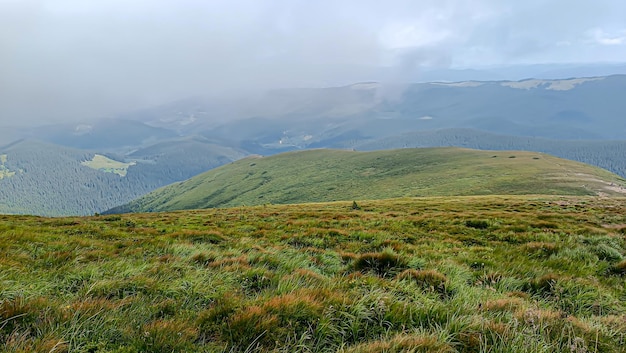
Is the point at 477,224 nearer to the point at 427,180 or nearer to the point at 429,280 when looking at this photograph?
the point at 429,280

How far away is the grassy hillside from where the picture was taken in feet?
295

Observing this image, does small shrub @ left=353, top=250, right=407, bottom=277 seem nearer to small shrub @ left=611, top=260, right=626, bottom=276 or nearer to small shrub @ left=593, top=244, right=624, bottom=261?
small shrub @ left=611, top=260, right=626, bottom=276

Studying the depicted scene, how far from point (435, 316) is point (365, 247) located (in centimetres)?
627

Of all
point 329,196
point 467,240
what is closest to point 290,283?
point 467,240

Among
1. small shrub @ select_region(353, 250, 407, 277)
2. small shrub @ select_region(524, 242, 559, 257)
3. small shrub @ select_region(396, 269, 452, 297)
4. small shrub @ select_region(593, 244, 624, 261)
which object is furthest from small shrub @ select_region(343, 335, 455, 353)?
small shrub @ select_region(593, 244, 624, 261)

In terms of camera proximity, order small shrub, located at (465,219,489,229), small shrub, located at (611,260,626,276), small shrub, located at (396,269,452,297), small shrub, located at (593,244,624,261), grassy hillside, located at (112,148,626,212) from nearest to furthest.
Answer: small shrub, located at (396,269,452,297) → small shrub, located at (611,260,626,276) → small shrub, located at (593,244,624,261) → small shrub, located at (465,219,489,229) → grassy hillside, located at (112,148,626,212)

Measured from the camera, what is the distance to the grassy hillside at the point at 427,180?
89.8 m

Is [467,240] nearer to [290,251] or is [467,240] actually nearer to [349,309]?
[290,251]

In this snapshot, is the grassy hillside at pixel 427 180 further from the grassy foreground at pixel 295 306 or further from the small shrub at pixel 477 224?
the grassy foreground at pixel 295 306

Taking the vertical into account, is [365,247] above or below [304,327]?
below

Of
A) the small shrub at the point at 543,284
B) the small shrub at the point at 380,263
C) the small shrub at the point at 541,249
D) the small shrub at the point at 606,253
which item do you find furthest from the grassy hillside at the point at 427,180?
the small shrub at the point at 380,263

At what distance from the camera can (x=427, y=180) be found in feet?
395

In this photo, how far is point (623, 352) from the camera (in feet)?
11.0

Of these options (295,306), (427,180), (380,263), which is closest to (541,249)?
(380,263)
